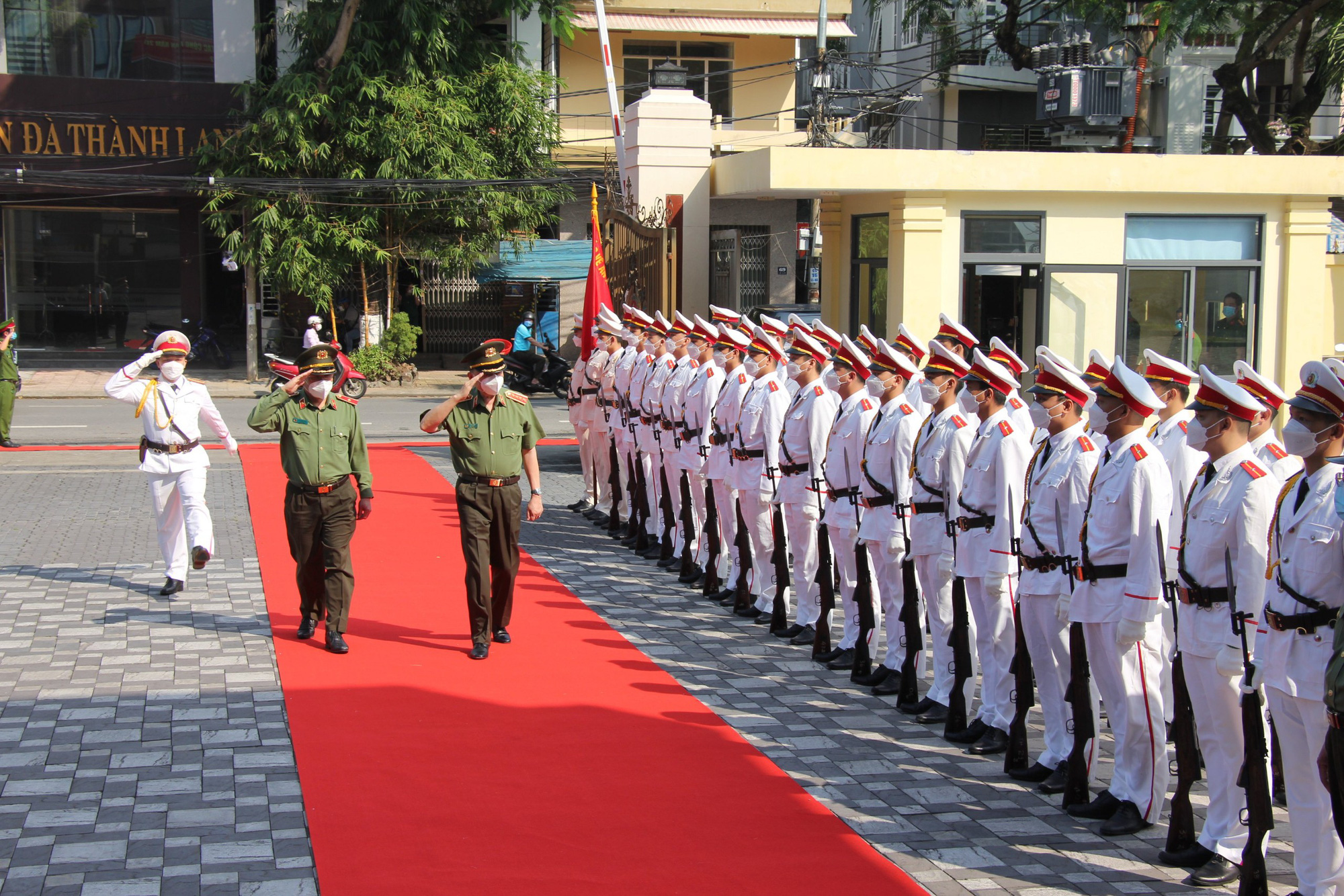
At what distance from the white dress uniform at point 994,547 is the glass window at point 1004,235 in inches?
321

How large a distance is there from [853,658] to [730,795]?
2.29 m

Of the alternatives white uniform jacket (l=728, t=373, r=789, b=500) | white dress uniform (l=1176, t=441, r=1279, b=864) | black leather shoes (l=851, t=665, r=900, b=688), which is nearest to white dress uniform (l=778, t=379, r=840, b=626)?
white uniform jacket (l=728, t=373, r=789, b=500)

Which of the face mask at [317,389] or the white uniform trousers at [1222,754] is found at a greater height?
the face mask at [317,389]

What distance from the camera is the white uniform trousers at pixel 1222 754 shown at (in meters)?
5.16

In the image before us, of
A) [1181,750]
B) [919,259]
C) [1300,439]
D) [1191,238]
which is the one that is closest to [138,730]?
[1181,750]

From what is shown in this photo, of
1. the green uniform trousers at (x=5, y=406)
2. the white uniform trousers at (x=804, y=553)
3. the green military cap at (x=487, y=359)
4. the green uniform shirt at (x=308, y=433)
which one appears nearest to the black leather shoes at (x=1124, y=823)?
the white uniform trousers at (x=804, y=553)

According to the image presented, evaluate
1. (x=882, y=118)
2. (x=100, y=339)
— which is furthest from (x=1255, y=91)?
(x=100, y=339)

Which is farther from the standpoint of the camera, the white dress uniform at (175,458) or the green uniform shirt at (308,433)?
the white dress uniform at (175,458)

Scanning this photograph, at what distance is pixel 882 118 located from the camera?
36406mm

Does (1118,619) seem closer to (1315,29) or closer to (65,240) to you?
(1315,29)

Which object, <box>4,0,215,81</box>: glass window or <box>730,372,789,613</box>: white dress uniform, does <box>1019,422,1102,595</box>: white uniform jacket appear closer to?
<box>730,372,789,613</box>: white dress uniform

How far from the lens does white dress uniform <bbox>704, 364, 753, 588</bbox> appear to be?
31.9 ft

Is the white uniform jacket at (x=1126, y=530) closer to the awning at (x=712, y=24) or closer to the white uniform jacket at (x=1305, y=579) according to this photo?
the white uniform jacket at (x=1305, y=579)

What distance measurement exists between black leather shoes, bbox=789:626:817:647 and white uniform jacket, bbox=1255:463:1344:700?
13.5 ft
